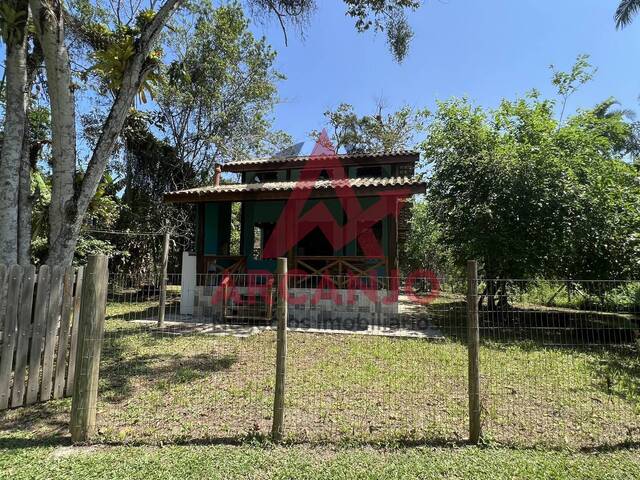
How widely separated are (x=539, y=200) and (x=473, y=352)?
25.8ft

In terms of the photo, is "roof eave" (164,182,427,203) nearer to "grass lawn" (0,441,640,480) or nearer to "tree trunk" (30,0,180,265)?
"tree trunk" (30,0,180,265)

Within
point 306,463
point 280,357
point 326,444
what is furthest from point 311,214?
point 306,463

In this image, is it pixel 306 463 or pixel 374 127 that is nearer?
pixel 306 463

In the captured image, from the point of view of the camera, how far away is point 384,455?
10.8 feet

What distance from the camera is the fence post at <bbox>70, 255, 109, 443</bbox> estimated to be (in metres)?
3.45

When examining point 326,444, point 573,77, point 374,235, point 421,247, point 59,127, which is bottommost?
point 326,444

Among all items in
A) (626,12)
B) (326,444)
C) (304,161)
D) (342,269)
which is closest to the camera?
(326,444)

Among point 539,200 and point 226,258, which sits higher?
point 539,200

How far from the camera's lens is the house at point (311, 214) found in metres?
10.5

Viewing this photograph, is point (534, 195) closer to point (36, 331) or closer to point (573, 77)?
point (573, 77)

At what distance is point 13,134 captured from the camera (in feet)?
17.5

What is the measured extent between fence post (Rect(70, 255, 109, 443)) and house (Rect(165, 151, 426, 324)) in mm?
5759

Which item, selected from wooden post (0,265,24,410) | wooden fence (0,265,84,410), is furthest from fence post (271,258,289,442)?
wooden post (0,265,24,410)

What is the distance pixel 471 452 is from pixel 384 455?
0.79 m
